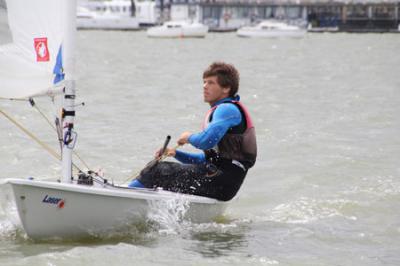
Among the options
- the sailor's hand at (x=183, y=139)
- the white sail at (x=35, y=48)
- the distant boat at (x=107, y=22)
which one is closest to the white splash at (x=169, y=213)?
the sailor's hand at (x=183, y=139)

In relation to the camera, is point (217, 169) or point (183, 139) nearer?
point (183, 139)

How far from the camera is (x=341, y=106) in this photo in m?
17.2

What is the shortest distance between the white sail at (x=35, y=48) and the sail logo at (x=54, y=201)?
28.3 inches

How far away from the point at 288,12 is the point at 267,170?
75727 millimetres

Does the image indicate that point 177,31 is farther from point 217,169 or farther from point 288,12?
point 217,169

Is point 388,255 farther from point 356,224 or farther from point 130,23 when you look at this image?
point 130,23

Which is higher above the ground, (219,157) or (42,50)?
(42,50)

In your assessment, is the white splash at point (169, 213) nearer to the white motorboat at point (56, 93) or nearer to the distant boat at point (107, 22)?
the white motorboat at point (56, 93)

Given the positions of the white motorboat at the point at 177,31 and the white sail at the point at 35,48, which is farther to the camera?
the white motorboat at the point at 177,31

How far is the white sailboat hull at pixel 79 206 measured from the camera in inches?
246

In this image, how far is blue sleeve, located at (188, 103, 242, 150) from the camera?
22.1ft

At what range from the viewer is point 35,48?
21.3 ft

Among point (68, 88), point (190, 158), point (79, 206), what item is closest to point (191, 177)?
point (190, 158)

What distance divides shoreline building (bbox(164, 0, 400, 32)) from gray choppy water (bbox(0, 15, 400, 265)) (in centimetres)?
5760
